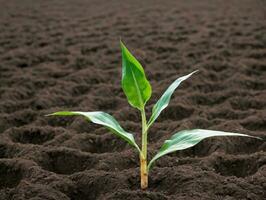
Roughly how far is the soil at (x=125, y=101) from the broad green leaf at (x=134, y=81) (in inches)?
10.8

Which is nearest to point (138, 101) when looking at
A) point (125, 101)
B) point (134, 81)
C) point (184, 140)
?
point (134, 81)

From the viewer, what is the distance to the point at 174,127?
6.22ft

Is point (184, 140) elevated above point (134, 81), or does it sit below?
below

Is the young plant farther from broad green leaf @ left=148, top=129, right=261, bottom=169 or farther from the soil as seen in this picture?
the soil

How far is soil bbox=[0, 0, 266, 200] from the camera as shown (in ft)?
4.55

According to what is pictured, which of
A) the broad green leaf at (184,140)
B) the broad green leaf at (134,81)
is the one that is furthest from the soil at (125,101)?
the broad green leaf at (134,81)

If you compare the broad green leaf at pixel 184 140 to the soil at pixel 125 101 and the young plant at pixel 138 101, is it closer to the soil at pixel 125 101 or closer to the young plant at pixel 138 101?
the young plant at pixel 138 101

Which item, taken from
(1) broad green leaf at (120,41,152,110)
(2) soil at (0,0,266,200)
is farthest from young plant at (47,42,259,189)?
(2) soil at (0,0,266,200)

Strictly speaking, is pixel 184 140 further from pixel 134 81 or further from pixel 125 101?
pixel 125 101

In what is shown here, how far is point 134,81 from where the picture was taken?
1268mm

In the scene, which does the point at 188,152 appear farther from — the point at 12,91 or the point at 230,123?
the point at 12,91

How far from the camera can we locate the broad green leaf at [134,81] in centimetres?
125

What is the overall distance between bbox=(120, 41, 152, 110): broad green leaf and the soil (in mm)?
275

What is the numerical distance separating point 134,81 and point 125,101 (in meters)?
1.03
